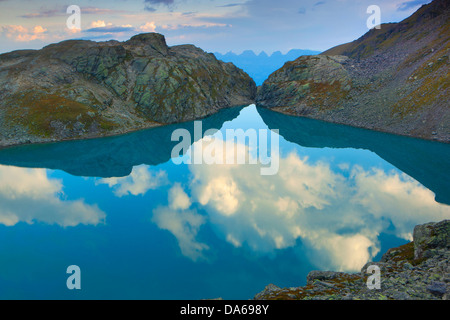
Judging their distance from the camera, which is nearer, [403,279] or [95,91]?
[403,279]

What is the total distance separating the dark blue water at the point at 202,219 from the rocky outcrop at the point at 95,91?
78.4ft

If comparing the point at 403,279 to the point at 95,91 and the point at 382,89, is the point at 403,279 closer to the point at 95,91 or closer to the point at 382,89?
the point at 382,89

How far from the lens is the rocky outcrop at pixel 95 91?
333ft

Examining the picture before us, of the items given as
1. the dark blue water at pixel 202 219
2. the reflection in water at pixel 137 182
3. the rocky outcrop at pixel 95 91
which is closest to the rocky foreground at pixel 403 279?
the dark blue water at pixel 202 219

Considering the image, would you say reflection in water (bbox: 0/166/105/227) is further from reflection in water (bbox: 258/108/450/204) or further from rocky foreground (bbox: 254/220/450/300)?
reflection in water (bbox: 258/108/450/204)

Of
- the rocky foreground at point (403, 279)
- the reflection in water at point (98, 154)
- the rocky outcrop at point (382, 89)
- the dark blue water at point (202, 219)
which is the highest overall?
the rocky outcrop at point (382, 89)

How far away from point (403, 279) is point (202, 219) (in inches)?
1156

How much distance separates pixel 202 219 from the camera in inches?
A: 1777

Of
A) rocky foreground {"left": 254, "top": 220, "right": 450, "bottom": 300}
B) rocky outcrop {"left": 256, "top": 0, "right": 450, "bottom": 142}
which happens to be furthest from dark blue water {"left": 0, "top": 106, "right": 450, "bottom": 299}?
rocky outcrop {"left": 256, "top": 0, "right": 450, "bottom": 142}

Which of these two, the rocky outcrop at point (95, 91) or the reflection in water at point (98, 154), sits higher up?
the rocky outcrop at point (95, 91)

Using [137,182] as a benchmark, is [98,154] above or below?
above

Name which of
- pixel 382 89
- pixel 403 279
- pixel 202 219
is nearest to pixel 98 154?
pixel 202 219

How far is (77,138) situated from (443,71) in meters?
134

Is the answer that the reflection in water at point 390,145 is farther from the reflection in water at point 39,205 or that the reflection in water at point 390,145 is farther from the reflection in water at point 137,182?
the reflection in water at point 39,205
